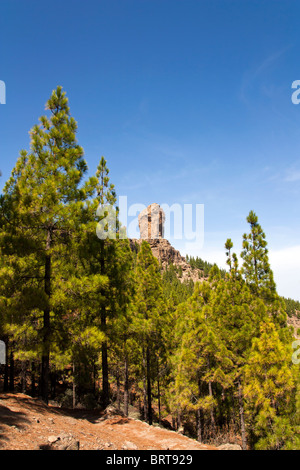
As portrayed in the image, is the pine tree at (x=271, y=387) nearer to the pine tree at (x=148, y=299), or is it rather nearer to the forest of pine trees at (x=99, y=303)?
the forest of pine trees at (x=99, y=303)

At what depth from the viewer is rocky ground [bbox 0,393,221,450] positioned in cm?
580

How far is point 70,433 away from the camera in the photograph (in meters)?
6.94

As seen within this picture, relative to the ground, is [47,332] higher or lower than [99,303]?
lower

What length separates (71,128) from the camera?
37.7 ft

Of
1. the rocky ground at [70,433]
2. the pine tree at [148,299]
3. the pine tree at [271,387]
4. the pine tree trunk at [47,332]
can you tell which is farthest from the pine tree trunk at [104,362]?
the pine tree at [271,387]

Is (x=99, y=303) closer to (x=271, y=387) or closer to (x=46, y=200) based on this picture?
(x=46, y=200)

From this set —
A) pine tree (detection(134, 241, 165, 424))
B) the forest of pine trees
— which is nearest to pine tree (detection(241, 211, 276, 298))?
the forest of pine trees

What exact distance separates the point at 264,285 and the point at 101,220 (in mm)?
10572

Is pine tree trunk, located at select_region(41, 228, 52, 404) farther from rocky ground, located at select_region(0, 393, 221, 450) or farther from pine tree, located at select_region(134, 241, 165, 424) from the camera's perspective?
pine tree, located at select_region(134, 241, 165, 424)

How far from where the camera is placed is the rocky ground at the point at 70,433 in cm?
580

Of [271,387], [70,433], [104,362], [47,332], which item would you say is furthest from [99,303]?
[271,387]

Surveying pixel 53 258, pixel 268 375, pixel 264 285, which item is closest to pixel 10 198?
pixel 53 258

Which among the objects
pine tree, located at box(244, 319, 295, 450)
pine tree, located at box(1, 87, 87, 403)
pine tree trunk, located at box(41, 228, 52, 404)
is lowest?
pine tree, located at box(244, 319, 295, 450)
